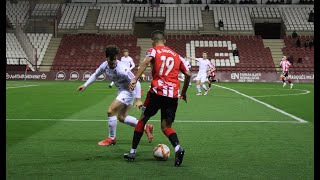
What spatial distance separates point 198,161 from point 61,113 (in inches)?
365

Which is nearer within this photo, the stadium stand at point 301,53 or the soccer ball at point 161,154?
the soccer ball at point 161,154

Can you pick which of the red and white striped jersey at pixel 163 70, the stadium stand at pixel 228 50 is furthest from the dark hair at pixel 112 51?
the stadium stand at pixel 228 50

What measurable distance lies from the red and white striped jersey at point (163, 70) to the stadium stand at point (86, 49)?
4555cm

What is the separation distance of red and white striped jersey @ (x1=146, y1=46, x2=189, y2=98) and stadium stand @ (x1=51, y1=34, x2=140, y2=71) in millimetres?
45548

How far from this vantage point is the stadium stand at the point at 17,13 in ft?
196

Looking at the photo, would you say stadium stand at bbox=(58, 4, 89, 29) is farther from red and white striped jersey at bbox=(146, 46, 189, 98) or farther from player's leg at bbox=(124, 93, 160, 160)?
red and white striped jersey at bbox=(146, 46, 189, 98)

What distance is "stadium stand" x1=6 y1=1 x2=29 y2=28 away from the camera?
2349 inches

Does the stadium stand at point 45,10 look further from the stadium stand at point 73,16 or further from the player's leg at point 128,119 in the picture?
the player's leg at point 128,119

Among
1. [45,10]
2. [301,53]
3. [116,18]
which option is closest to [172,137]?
[301,53]

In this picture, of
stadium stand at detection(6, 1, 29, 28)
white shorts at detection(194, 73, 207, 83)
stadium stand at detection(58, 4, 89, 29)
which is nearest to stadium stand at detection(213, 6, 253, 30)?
stadium stand at detection(58, 4, 89, 29)

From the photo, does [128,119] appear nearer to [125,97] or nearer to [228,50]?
[125,97]

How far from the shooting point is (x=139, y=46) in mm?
59469

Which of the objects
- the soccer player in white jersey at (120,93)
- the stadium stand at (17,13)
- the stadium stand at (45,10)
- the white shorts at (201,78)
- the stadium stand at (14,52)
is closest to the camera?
the soccer player in white jersey at (120,93)

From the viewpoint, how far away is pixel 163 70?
8773mm
